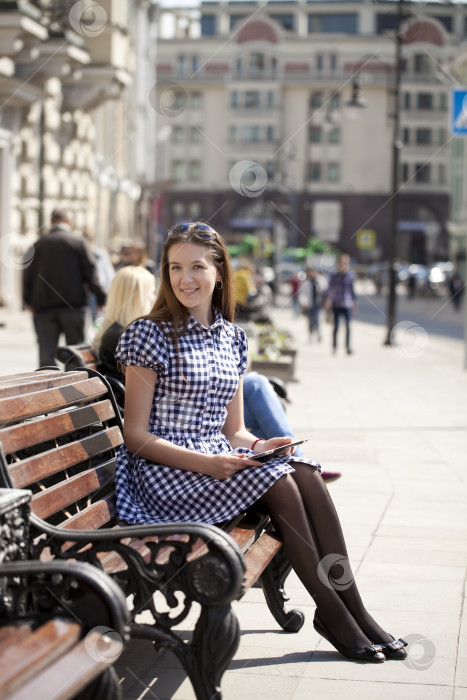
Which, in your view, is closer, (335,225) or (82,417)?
(82,417)

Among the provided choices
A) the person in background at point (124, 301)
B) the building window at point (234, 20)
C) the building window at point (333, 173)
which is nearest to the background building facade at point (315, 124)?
the building window at point (333, 173)

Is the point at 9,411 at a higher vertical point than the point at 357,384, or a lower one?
higher

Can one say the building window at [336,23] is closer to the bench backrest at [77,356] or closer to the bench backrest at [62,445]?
the bench backrest at [77,356]

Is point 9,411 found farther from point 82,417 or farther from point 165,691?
point 165,691

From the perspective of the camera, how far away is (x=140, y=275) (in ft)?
22.8

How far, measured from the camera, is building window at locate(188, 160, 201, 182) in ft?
311

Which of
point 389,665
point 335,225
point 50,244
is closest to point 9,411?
point 389,665

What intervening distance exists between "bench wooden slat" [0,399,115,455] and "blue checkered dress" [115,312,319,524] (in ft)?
0.60

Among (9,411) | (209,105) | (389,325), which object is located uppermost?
(209,105)

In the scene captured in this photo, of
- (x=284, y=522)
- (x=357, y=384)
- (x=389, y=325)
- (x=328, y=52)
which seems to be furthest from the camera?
(x=328, y=52)

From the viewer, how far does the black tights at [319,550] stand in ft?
13.5

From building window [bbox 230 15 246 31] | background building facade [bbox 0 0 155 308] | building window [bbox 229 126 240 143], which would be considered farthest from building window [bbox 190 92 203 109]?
background building facade [bbox 0 0 155 308]

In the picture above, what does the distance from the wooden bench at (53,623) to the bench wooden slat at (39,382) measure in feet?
2.72

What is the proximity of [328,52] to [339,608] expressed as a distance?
9080cm
